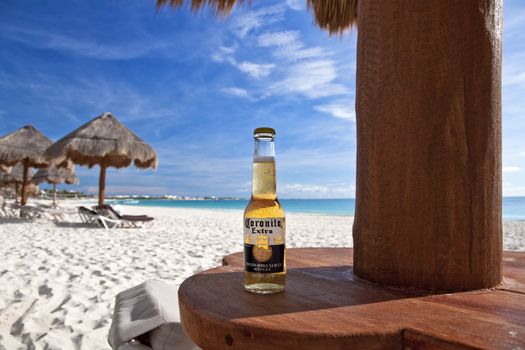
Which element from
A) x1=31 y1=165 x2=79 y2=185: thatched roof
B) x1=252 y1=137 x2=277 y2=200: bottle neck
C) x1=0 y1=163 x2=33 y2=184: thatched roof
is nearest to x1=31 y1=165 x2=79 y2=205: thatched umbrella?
x1=31 y1=165 x2=79 y2=185: thatched roof

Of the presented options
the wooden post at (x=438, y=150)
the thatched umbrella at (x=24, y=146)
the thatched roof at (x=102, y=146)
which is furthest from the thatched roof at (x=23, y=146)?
the wooden post at (x=438, y=150)

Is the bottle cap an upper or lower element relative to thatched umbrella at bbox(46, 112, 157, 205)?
lower

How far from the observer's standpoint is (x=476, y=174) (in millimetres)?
789

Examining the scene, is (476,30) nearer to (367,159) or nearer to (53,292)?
(367,159)

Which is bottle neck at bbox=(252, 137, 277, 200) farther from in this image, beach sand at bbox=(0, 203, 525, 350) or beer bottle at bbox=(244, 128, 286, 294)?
beach sand at bbox=(0, 203, 525, 350)

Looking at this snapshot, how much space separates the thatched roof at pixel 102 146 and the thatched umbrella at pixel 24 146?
1.98 m

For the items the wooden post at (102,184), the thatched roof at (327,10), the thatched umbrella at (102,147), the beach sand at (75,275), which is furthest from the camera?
the wooden post at (102,184)

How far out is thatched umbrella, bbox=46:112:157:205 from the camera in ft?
30.8

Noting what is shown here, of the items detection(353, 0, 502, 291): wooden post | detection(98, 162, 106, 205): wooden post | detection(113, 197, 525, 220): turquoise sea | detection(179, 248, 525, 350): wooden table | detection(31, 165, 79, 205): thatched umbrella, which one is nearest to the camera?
detection(179, 248, 525, 350): wooden table

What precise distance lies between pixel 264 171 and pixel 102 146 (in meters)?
9.54

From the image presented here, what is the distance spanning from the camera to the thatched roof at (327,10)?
2.79 metres

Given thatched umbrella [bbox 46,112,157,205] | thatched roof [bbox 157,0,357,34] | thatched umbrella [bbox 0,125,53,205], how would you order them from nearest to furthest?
thatched roof [bbox 157,0,357,34] → thatched umbrella [bbox 46,112,157,205] → thatched umbrella [bbox 0,125,53,205]

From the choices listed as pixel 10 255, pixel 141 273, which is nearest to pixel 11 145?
pixel 10 255

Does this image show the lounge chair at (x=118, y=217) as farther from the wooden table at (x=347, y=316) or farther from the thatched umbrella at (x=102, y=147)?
the wooden table at (x=347, y=316)
